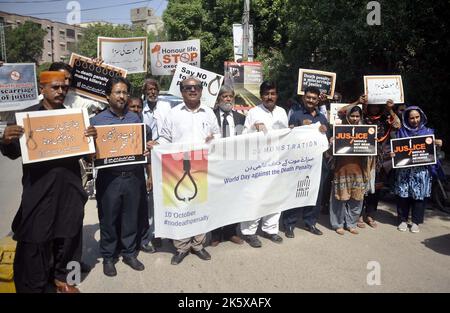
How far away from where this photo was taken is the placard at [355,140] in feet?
16.4

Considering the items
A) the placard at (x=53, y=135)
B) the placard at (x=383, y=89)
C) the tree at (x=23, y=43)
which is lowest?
the placard at (x=53, y=135)

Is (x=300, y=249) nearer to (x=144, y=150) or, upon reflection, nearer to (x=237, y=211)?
(x=237, y=211)

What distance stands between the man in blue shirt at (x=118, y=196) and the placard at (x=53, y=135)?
416 millimetres

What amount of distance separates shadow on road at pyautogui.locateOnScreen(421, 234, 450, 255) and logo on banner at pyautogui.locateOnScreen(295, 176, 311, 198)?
1.62m

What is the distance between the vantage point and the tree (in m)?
34.7

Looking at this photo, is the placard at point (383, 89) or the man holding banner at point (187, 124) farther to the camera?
the placard at point (383, 89)

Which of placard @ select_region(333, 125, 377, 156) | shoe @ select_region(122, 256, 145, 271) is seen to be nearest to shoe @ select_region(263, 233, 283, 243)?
placard @ select_region(333, 125, 377, 156)

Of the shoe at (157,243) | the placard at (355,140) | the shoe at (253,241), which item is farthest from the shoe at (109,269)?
the placard at (355,140)

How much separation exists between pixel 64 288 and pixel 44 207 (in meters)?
0.82

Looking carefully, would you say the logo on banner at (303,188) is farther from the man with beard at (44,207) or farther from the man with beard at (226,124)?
the man with beard at (44,207)

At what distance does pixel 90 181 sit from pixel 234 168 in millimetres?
3569

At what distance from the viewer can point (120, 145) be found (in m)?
3.85

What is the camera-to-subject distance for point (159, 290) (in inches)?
145
